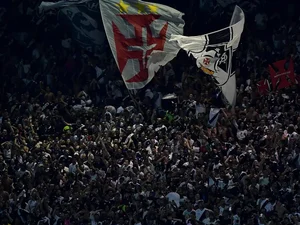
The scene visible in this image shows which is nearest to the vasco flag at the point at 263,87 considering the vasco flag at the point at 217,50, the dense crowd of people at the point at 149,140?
the dense crowd of people at the point at 149,140

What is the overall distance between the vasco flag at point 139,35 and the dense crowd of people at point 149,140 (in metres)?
1.71

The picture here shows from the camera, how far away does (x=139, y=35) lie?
30250mm

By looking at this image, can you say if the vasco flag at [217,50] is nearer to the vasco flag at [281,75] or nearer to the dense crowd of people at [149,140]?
the dense crowd of people at [149,140]

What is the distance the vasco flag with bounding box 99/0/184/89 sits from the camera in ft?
98.1

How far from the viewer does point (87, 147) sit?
30609 mm

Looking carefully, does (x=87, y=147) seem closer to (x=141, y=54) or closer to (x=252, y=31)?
(x=141, y=54)

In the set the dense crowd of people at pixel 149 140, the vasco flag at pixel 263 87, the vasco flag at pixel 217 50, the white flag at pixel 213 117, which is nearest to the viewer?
the dense crowd of people at pixel 149 140

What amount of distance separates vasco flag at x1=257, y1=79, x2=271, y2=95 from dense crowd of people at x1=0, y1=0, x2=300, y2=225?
30 centimetres

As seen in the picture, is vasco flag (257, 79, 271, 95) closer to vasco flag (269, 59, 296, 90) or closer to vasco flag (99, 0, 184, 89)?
vasco flag (269, 59, 296, 90)

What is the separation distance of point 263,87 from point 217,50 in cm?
291

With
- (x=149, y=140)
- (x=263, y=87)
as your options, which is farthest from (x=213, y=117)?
(x=149, y=140)

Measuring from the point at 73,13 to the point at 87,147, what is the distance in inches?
187

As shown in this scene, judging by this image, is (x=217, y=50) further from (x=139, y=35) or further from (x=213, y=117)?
(x=213, y=117)

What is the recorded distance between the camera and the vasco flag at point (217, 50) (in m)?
29.8
